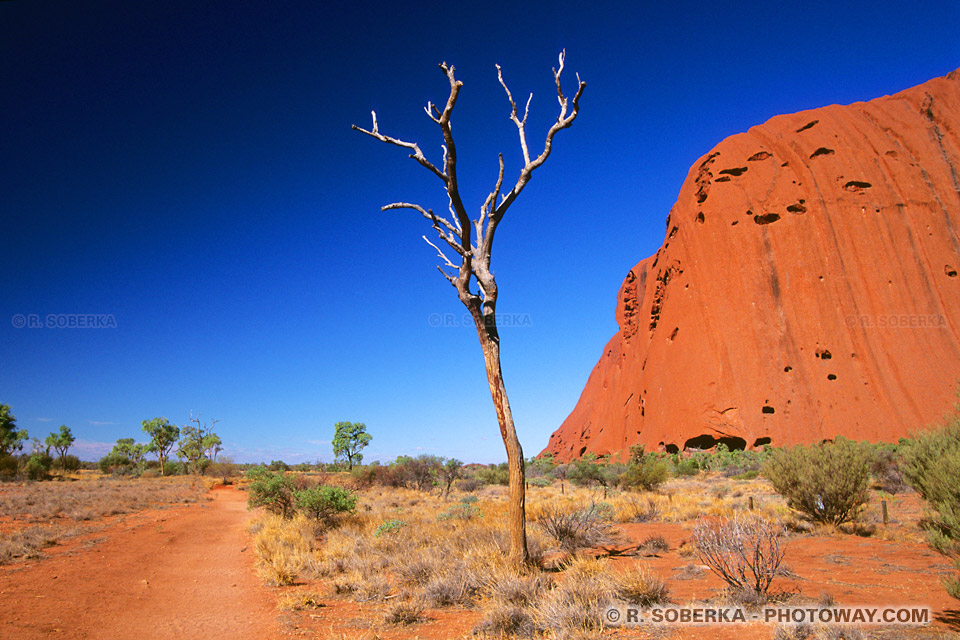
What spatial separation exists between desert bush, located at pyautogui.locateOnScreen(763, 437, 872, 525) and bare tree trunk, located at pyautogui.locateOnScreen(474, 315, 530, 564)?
774cm

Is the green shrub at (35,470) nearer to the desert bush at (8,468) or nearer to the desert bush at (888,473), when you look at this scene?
the desert bush at (8,468)

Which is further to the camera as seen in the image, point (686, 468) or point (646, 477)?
point (686, 468)

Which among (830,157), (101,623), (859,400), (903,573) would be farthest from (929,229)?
(101,623)

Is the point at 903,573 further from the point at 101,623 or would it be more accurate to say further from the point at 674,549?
the point at 101,623

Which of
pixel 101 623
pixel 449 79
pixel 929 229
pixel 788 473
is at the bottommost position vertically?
pixel 101 623

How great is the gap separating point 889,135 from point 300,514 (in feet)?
178

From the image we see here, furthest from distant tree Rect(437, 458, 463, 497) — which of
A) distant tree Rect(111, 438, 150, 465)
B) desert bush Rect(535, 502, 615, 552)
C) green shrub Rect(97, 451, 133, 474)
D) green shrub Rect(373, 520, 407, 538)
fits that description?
distant tree Rect(111, 438, 150, 465)

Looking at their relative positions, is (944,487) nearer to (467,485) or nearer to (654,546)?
(654,546)

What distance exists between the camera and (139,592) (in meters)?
7.23

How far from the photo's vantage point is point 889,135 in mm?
40375

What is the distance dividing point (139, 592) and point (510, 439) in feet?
21.0

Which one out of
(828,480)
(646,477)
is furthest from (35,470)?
(828,480)

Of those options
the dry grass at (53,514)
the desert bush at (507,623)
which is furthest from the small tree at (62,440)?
the desert bush at (507,623)

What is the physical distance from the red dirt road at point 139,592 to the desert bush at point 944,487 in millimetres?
7798
